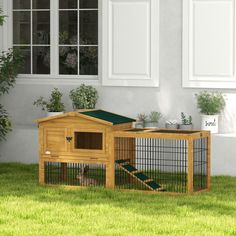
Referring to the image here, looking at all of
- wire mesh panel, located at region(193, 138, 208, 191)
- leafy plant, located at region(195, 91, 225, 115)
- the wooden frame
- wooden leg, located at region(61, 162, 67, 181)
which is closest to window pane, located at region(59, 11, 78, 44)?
leafy plant, located at region(195, 91, 225, 115)

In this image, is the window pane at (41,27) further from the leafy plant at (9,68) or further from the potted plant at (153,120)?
the potted plant at (153,120)

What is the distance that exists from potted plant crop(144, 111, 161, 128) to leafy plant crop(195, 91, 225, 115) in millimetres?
599

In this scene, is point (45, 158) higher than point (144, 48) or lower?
lower

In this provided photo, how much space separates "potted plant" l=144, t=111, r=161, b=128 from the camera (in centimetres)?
1213

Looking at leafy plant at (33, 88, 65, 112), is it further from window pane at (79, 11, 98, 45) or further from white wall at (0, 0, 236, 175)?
A: window pane at (79, 11, 98, 45)

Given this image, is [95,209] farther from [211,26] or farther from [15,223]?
[211,26]

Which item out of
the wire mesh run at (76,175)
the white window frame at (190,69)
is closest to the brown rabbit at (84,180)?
the wire mesh run at (76,175)

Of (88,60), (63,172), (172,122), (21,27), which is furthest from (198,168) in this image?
(21,27)

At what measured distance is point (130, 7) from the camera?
12.3 meters

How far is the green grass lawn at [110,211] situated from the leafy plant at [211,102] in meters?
1.10

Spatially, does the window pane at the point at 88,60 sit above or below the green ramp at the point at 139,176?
→ above

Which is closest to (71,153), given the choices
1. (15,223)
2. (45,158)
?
(45,158)

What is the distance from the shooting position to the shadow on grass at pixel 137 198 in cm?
928

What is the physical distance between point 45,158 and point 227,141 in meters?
2.29
